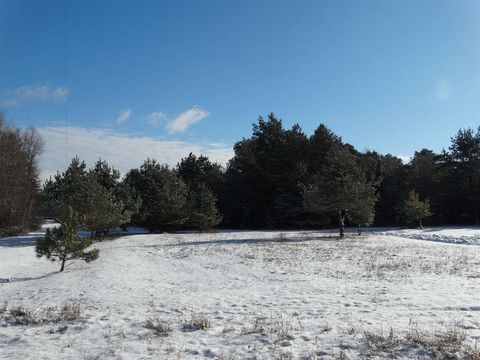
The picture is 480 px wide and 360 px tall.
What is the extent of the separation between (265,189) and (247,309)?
4650cm

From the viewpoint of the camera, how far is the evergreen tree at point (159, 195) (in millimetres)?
39281

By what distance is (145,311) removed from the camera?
8984 millimetres

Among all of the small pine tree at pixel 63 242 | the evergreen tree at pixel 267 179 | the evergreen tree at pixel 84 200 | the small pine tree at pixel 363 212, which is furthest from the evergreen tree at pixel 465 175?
the small pine tree at pixel 63 242

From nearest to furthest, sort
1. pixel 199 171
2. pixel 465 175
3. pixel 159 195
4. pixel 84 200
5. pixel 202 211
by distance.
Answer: pixel 84 200, pixel 159 195, pixel 202 211, pixel 465 175, pixel 199 171

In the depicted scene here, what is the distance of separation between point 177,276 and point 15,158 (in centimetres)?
3384

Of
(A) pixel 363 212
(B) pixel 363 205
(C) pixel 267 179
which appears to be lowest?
(A) pixel 363 212

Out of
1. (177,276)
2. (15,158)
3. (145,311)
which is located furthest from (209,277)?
(15,158)

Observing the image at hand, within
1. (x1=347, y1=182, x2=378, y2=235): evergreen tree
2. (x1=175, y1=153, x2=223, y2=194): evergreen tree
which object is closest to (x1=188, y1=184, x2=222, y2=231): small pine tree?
(x1=347, y1=182, x2=378, y2=235): evergreen tree

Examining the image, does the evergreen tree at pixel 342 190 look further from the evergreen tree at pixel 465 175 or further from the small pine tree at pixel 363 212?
the evergreen tree at pixel 465 175

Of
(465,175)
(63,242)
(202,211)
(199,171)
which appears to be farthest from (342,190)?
(199,171)

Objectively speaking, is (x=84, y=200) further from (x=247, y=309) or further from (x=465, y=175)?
(x=465, y=175)

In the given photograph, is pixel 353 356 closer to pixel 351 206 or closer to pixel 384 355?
pixel 384 355

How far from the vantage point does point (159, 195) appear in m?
39.2

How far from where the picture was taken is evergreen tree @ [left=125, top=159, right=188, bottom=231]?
129 feet
